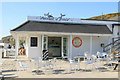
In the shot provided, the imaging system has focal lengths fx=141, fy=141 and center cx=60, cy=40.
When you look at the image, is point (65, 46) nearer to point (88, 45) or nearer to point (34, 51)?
point (88, 45)

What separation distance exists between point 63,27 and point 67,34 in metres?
1.22

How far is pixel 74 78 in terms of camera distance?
6277mm

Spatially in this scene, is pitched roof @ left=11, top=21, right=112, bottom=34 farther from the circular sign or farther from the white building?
the circular sign

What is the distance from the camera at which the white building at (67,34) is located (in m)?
13.1

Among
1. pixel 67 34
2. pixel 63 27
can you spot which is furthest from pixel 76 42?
pixel 63 27

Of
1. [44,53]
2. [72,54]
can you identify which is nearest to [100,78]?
[44,53]

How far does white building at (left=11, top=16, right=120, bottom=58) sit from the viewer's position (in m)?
13.1

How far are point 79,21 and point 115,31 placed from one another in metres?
4.11

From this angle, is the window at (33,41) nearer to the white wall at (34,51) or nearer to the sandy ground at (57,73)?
the white wall at (34,51)

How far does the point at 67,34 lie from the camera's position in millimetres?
13203

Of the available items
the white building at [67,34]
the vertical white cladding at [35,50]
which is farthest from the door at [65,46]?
the vertical white cladding at [35,50]

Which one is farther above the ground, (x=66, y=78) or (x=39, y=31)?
(x=39, y=31)

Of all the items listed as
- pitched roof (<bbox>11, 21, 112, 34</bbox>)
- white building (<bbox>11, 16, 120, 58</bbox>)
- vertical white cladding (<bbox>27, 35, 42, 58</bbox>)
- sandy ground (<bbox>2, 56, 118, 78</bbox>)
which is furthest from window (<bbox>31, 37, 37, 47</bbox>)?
sandy ground (<bbox>2, 56, 118, 78</bbox>)

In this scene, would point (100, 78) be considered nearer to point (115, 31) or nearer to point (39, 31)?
point (39, 31)
